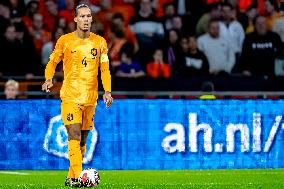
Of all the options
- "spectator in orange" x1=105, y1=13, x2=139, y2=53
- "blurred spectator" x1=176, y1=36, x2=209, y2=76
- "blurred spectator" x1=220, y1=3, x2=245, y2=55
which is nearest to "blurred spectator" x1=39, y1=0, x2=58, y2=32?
"spectator in orange" x1=105, y1=13, x2=139, y2=53

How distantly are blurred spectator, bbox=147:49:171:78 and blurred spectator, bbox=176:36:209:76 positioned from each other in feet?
1.18

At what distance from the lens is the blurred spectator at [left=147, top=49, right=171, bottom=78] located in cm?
2112

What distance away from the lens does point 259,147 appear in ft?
59.0

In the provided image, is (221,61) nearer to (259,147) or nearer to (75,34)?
(259,147)

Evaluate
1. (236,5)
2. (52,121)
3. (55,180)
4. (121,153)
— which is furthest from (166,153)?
(236,5)

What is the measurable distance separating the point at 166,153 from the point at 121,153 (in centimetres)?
76

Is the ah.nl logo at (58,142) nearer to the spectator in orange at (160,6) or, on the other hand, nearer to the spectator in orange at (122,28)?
the spectator in orange at (122,28)

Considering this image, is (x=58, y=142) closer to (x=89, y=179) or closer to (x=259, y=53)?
(x=89, y=179)

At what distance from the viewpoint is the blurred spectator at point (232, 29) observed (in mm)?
22234

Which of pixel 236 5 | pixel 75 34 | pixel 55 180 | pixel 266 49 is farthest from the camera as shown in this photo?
pixel 236 5

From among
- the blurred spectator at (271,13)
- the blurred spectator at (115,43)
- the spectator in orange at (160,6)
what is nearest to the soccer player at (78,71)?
the blurred spectator at (115,43)

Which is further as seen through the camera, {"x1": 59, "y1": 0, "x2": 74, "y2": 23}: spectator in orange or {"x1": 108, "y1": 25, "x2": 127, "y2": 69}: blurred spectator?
{"x1": 59, "y1": 0, "x2": 74, "y2": 23}: spectator in orange

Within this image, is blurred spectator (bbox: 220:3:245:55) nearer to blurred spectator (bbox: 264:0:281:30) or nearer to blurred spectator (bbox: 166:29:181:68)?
blurred spectator (bbox: 264:0:281:30)

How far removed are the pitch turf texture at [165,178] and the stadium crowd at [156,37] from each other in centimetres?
407
